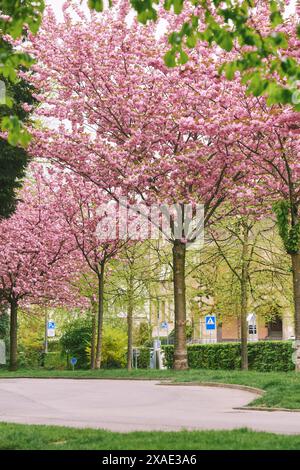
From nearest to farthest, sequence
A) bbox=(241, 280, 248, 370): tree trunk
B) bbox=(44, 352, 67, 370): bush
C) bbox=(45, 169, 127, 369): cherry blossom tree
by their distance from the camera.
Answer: bbox=(241, 280, 248, 370): tree trunk < bbox=(45, 169, 127, 369): cherry blossom tree < bbox=(44, 352, 67, 370): bush

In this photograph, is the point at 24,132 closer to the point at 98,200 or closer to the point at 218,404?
the point at 218,404

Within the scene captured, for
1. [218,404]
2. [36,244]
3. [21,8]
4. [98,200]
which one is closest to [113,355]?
[36,244]

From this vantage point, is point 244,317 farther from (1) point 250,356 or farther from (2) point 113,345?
(2) point 113,345

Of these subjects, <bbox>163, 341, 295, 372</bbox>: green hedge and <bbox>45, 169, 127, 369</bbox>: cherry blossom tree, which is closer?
<bbox>45, 169, 127, 369</bbox>: cherry blossom tree

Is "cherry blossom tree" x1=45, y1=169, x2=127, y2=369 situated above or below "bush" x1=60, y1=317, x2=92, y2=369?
above

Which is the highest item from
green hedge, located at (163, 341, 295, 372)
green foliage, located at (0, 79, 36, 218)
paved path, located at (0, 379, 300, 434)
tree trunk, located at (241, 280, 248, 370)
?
green foliage, located at (0, 79, 36, 218)

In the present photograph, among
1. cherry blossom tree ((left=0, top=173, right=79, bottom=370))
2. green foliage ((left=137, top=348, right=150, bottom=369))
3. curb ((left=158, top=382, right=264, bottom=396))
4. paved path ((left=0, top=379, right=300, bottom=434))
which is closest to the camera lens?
paved path ((left=0, top=379, right=300, bottom=434))

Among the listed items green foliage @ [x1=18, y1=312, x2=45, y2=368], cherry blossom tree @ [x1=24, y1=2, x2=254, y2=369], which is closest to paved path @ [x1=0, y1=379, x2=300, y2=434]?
cherry blossom tree @ [x1=24, y1=2, x2=254, y2=369]

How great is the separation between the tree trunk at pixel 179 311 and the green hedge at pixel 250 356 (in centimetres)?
777

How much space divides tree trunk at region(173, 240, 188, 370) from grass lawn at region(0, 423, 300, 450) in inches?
625

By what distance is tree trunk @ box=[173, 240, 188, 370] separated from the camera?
25938mm

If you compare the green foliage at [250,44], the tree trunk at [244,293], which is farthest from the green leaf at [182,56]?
the tree trunk at [244,293]

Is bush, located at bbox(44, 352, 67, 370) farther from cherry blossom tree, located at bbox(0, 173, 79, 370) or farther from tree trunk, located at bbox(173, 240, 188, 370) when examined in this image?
tree trunk, located at bbox(173, 240, 188, 370)

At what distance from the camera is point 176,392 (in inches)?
742
